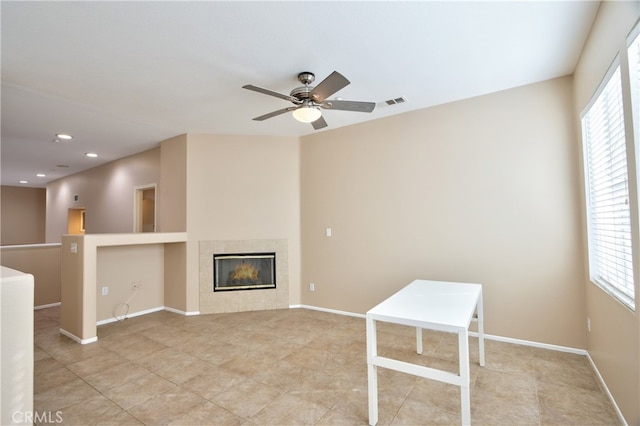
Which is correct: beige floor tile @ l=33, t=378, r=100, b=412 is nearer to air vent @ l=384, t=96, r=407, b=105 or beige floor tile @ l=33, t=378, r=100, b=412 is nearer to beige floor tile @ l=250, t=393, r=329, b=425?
beige floor tile @ l=250, t=393, r=329, b=425

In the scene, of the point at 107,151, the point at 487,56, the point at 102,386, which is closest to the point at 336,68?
the point at 487,56

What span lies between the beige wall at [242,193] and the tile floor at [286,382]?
1413 millimetres

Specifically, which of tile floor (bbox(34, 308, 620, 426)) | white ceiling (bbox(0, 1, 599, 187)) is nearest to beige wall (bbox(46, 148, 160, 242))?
white ceiling (bbox(0, 1, 599, 187))

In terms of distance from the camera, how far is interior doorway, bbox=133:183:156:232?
5523mm

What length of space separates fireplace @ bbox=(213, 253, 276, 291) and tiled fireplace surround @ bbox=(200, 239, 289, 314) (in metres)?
0.06

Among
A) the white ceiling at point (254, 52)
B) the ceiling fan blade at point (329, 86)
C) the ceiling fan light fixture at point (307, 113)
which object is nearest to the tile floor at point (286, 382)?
the ceiling fan light fixture at point (307, 113)

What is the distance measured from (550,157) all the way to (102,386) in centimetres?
447

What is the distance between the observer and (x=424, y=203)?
3643 millimetres

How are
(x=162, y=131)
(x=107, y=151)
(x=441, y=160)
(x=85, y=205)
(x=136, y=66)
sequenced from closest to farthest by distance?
(x=136, y=66), (x=441, y=160), (x=162, y=131), (x=107, y=151), (x=85, y=205)

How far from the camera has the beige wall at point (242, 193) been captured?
14.7 feet

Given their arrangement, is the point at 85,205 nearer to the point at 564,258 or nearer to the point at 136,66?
the point at 136,66

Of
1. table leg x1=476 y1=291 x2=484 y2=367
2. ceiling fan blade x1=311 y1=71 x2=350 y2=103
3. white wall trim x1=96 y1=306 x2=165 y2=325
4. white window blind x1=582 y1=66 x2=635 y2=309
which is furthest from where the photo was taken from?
white wall trim x1=96 y1=306 x2=165 y2=325

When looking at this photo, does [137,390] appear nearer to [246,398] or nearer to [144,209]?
[246,398]

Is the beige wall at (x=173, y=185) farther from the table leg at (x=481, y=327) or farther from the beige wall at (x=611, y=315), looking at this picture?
the beige wall at (x=611, y=315)
